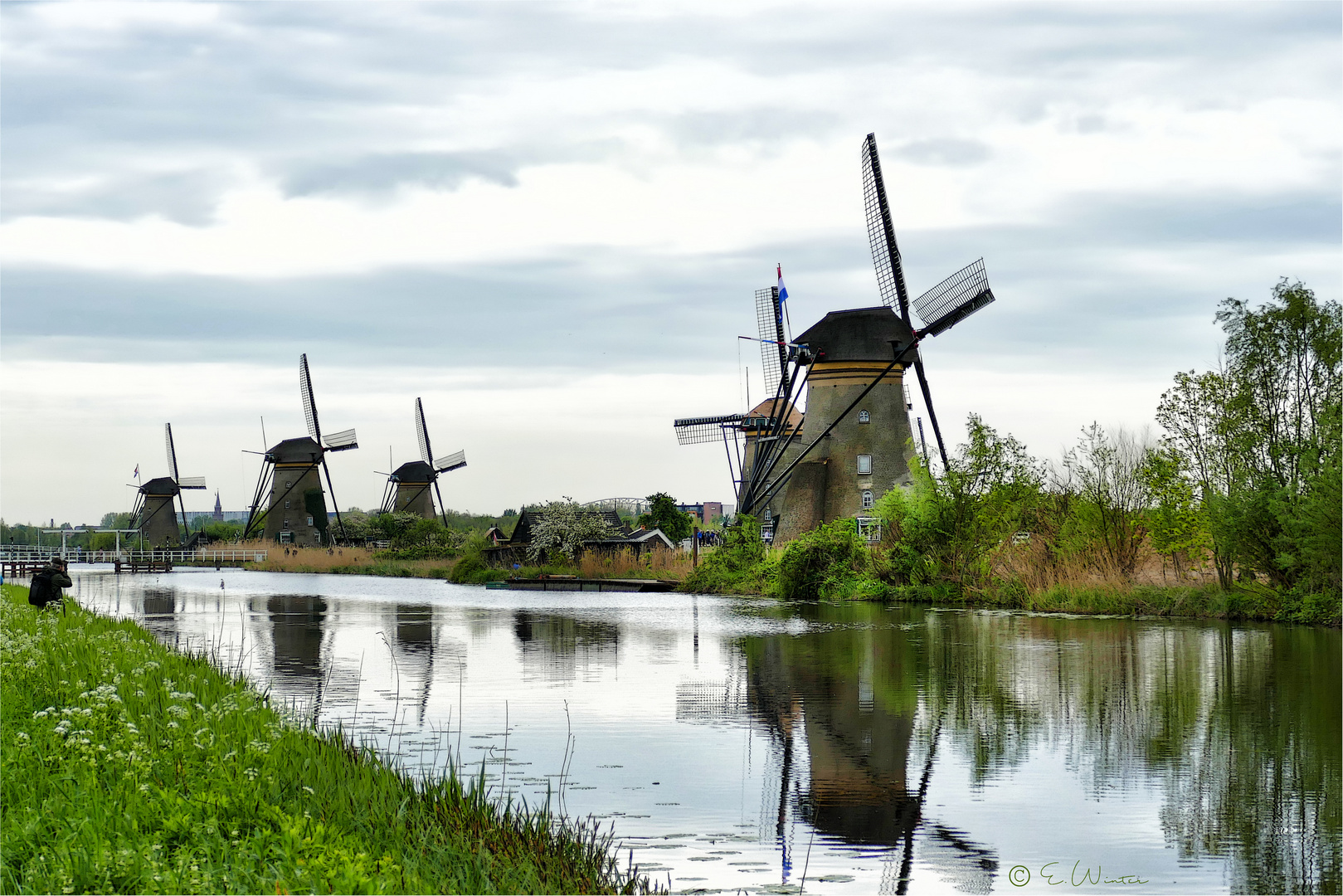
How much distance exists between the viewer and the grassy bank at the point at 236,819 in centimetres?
505

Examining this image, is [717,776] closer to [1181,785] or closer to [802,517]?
[1181,785]

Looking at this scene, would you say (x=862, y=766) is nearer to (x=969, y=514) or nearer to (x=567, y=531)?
(x=969, y=514)

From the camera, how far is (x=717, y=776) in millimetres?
9180

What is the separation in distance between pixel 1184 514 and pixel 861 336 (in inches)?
638

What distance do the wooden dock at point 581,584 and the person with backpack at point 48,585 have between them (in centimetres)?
2427

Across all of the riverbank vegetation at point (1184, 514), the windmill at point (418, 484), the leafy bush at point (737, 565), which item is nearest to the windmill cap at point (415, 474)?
the windmill at point (418, 484)

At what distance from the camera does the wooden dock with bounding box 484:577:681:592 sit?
4294cm

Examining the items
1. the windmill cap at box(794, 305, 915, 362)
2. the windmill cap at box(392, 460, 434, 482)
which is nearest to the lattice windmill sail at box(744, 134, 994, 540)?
the windmill cap at box(794, 305, 915, 362)

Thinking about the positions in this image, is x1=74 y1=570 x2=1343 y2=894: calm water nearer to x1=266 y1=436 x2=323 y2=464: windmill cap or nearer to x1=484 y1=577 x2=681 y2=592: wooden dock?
x1=484 y1=577 x2=681 y2=592: wooden dock

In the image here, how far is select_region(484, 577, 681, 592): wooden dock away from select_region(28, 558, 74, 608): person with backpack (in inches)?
956

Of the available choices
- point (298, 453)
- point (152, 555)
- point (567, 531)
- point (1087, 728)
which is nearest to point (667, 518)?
point (567, 531)

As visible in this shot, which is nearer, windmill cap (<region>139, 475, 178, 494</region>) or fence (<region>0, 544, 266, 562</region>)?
fence (<region>0, 544, 266, 562</region>)

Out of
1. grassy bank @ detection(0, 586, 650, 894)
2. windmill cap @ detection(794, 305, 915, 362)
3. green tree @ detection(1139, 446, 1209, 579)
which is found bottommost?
grassy bank @ detection(0, 586, 650, 894)

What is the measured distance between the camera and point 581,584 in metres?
45.9
